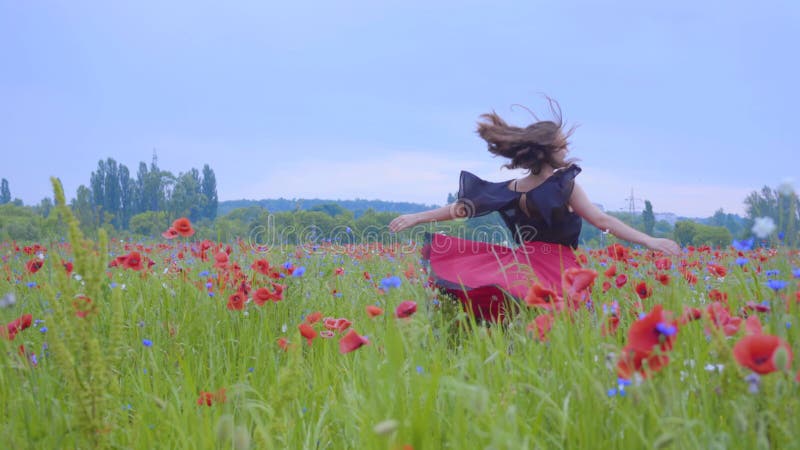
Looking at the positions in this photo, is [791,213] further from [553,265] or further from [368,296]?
[368,296]

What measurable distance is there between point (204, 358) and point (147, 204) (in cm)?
7565

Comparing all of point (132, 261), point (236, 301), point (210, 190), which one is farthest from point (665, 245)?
point (210, 190)

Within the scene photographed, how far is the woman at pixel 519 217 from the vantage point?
3234mm

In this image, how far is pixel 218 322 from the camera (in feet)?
10.1

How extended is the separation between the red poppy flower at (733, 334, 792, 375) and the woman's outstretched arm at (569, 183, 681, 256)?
5.62 feet

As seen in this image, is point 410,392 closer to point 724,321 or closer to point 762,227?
point 724,321

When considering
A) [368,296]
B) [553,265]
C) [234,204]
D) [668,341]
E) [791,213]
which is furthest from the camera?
[234,204]

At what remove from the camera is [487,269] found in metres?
3.26

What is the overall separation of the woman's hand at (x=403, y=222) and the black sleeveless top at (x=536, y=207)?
16.4 inches

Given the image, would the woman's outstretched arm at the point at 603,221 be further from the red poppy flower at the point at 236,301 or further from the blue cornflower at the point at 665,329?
the red poppy flower at the point at 236,301

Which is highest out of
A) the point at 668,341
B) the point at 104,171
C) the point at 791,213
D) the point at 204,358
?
the point at 104,171

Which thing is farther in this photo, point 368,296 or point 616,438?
point 368,296

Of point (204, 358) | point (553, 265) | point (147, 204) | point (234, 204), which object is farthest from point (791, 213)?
point (234, 204)

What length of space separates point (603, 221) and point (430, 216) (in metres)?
1.00
